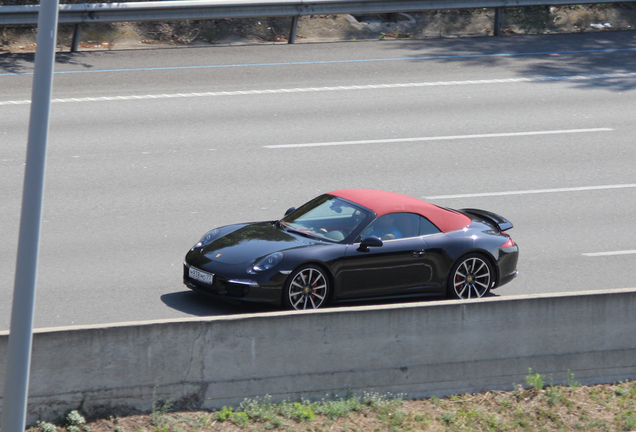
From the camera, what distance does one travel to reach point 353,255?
873 centimetres

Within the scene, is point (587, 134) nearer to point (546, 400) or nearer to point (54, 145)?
point (546, 400)

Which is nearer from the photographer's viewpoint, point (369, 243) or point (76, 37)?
point (369, 243)

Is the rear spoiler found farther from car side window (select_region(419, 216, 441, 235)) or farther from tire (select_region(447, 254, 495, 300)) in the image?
car side window (select_region(419, 216, 441, 235))

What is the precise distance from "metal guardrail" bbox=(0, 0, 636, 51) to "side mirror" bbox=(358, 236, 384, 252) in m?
12.0

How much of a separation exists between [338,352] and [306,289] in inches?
46.3

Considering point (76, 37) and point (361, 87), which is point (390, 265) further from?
point (76, 37)

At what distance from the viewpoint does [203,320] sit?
7137 millimetres

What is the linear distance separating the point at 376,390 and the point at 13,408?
3449 mm

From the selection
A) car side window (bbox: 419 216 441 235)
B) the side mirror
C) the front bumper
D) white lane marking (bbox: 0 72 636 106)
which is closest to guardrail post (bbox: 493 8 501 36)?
white lane marking (bbox: 0 72 636 106)

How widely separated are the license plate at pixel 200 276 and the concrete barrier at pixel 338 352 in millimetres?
1252

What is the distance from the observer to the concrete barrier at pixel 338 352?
22.7ft

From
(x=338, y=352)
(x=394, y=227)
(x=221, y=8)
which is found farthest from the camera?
(x=221, y=8)

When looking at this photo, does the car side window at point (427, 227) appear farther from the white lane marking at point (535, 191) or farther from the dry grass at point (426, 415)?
the white lane marking at point (535, 191)

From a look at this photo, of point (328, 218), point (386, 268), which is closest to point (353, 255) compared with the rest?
point (386, 268)
